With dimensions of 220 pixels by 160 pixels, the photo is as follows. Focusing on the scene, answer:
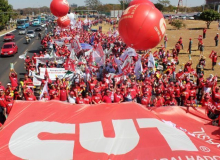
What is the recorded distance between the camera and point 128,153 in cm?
512

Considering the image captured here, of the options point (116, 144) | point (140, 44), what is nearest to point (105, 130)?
point (116, 144)

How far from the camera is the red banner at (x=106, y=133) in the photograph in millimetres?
5133

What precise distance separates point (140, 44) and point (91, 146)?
167 inches

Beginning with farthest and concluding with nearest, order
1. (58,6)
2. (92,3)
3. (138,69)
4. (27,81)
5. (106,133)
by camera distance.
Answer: (92,3) < (58,6) < (138,69) < (27,81) < (106,133)

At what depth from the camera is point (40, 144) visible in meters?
5.48

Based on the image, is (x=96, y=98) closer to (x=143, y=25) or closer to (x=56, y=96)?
(x=56, y=96)

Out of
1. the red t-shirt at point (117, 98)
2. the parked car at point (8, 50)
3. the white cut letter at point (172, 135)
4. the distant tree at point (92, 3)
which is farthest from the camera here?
the distant tree at point (92, 3)

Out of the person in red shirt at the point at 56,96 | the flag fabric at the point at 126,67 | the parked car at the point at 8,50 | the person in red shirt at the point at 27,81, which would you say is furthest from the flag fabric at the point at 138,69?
the parked car at the point at 8,50

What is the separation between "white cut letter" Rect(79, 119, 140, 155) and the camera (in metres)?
5.28

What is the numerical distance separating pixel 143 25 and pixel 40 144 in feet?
15.7

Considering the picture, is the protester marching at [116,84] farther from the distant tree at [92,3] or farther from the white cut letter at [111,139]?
the distant tree at [92,3]

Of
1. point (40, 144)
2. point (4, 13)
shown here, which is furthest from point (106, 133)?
point (4, 13)

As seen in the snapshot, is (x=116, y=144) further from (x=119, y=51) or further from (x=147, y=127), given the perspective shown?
(x=119, y=51)

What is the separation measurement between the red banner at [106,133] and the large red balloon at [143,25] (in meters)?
2.36
